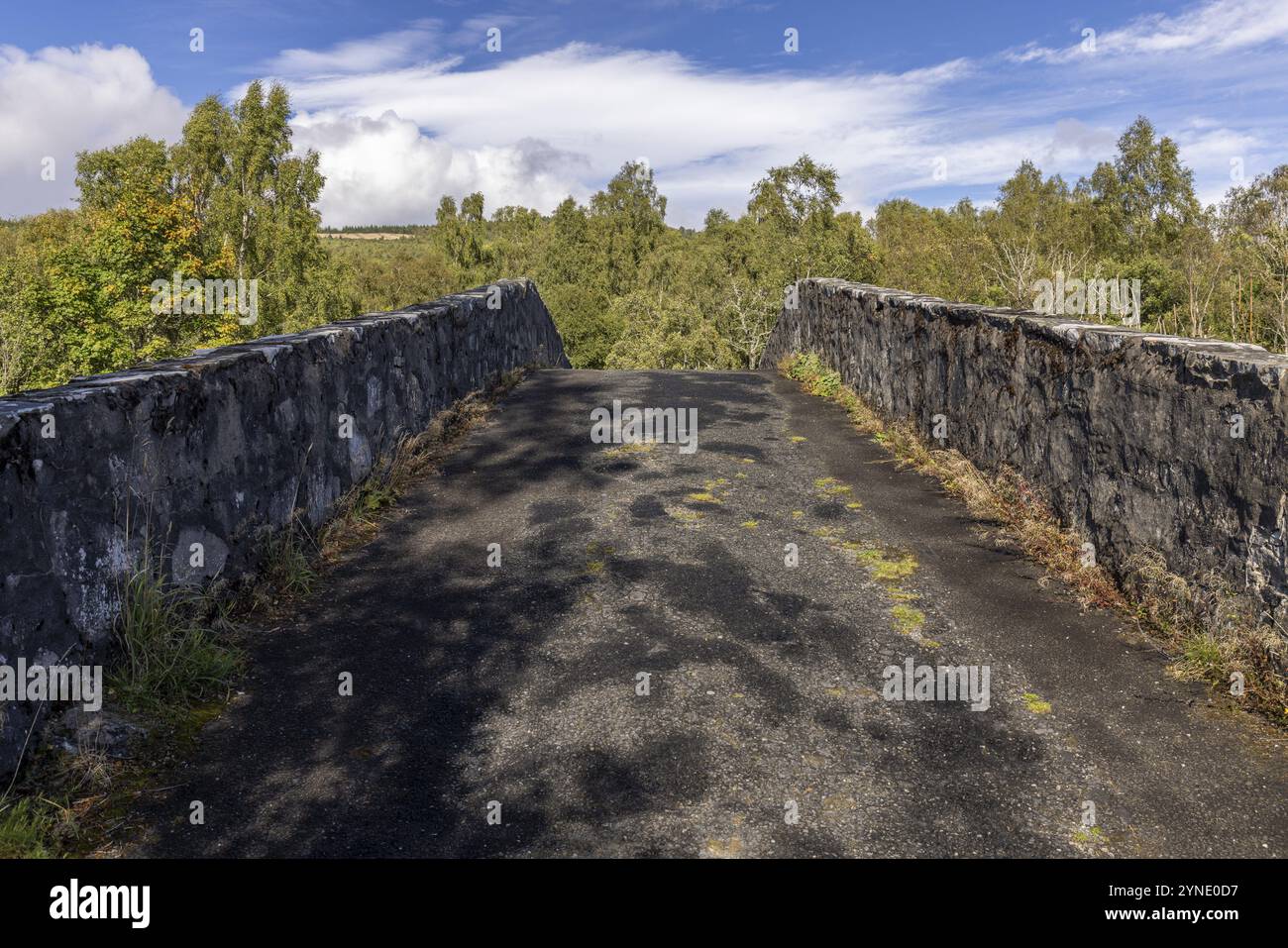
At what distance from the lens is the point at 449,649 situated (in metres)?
4.76

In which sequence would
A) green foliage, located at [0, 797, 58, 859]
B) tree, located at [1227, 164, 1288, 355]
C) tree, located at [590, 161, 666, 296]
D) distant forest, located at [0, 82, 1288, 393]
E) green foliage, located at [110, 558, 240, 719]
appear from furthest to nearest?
tree, located at [590, 161, 666, 296] → distant forest, located at [0, 82, 1288, 393] → tree, located at [1227, 164, 1288, 355] → green foliage, located at [110, 558, 240, 719] → green foliage, located at [0, 797, 58, 859]

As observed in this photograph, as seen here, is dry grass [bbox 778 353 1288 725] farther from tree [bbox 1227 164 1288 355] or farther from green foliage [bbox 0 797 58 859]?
tree [bbox 1227 164 1288 355]

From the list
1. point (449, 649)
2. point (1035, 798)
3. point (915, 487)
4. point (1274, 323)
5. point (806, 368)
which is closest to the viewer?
point (1035, 798)

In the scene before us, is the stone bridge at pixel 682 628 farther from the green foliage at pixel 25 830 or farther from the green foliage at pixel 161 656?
the green foliage at pixel 25 830

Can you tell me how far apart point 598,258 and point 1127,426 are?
6347 cm

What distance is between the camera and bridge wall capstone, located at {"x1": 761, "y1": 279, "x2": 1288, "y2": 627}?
415 centimetres

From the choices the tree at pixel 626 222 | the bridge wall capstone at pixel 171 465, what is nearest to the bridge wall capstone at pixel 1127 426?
the bridge wall capstone at pixel 171 465

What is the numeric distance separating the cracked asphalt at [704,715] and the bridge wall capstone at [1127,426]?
60 cm

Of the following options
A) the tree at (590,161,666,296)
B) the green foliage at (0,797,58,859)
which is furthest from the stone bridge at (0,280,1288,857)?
the tree at (590,161,666,296)

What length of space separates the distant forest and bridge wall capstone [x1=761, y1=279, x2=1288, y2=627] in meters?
22.5

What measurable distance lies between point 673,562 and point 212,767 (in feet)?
10.1

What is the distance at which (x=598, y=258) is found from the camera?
6638cm
